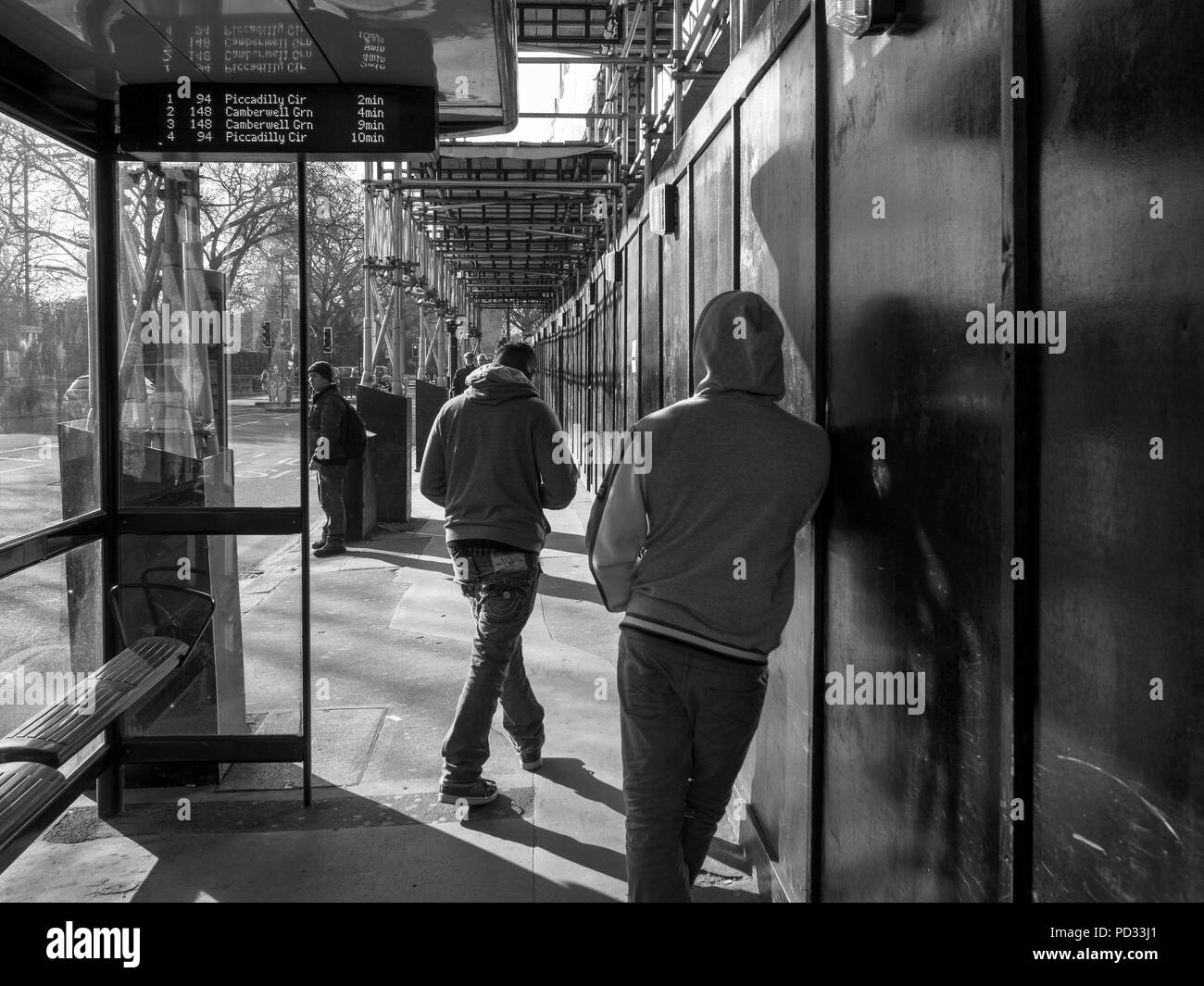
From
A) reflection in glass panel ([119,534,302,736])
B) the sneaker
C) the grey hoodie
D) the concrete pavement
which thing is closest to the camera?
the grey hoodie

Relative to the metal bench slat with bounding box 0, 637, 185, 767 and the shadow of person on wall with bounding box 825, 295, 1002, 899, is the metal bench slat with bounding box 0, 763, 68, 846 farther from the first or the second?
the shadow of person on wall with bounding box 825, 295, 1002, 899

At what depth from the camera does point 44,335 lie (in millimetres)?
4367

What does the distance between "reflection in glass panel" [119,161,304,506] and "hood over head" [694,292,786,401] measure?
2405 millimetres

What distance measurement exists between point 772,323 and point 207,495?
11.2 ft

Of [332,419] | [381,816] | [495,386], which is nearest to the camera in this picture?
[381,816]

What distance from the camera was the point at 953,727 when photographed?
2238 mm

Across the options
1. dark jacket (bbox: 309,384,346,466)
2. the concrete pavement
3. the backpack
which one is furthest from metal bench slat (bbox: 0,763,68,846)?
the backpack

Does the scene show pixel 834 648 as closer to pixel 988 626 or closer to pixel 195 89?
pixel 988 626

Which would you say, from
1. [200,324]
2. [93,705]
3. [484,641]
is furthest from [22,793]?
[200,324]

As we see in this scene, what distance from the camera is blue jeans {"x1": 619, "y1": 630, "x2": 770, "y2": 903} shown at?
298 cm

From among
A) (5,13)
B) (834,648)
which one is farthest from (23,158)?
(834,648)

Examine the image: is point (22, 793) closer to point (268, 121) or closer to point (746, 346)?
point (746, 346)

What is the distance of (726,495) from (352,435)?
9.95 m

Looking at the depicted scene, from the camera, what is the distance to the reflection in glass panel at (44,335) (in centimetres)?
409
